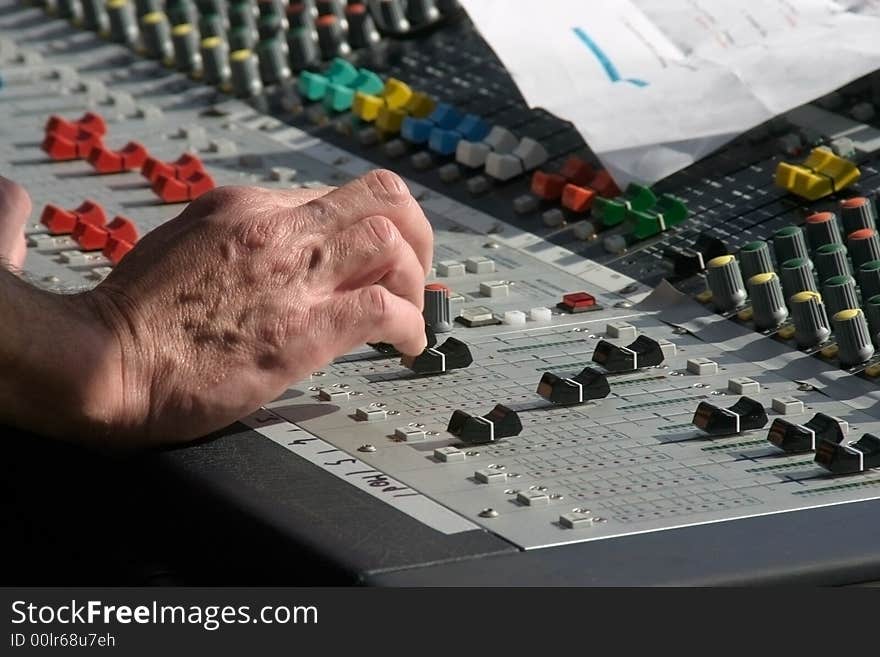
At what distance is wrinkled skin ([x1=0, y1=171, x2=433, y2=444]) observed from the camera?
5.57 ft

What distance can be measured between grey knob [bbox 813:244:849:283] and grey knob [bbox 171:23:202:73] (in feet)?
4.33

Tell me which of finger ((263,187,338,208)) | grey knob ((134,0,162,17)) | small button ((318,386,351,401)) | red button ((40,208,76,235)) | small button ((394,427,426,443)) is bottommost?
red button ((40,208,76,235))

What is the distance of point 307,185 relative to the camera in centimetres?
248

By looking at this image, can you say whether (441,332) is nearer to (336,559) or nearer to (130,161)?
(336,559)

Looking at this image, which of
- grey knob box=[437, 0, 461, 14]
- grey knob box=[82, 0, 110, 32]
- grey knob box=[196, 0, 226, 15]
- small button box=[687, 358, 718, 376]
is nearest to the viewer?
small button box=[687, 358, 718, 376]

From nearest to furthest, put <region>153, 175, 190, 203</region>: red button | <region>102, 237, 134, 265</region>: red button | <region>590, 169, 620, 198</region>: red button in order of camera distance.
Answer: <region>102, 237, 134, 265</region>: red button, <region>590, 169, 620, 198</region>: red button, <region>153, 175, 190, 203</region>: red button

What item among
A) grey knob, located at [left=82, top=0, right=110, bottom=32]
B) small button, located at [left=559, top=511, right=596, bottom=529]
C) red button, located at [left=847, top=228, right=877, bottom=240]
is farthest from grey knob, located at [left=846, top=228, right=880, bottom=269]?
grey knob, located at [left=82, top=0, right=110, bottom=32]

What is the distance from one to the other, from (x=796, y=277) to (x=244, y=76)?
1.17 m

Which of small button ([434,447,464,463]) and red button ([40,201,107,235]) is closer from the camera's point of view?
small button ([434,447,464,463])

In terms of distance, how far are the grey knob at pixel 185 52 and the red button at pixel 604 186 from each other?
0.88 meters

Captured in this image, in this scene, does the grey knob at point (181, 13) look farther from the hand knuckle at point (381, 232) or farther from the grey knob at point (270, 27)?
the hand knuckle at point (381, 232)

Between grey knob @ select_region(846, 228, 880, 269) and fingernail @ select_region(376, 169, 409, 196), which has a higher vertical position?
fingernail @ select_region(376, 169, 409, 196)

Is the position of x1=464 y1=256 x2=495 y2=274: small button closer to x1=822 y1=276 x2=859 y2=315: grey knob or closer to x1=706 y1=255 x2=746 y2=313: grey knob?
x1=706 y1=255 x2=746 y2=313: grey knob
